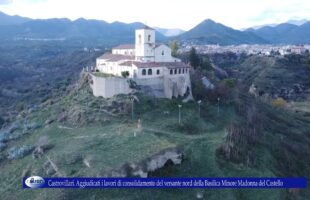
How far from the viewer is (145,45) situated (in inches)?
2073

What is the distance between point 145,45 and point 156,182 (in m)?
25.1

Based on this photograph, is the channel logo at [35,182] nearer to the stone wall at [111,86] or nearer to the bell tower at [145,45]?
the stone wall at [111,86]

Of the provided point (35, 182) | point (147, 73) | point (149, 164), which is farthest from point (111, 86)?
point (35, 182)

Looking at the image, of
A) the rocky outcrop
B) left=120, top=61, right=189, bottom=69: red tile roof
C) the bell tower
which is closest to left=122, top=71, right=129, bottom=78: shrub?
left=120, top=61, right=189, bottom=69: red tile roof

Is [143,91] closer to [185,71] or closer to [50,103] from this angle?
[185,71]

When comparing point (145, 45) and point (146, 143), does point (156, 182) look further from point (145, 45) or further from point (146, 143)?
point (145, 45)

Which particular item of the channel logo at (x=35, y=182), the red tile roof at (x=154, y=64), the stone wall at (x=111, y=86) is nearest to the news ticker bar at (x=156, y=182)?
the channel logo at (x=35, y=182)

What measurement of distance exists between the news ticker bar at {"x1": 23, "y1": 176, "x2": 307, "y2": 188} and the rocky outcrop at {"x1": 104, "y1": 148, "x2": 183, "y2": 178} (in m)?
0.58

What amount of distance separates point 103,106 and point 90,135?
654 centimetres

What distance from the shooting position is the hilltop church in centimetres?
4756

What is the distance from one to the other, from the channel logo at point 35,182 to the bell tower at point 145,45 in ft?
81.7

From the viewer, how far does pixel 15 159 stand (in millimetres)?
40438

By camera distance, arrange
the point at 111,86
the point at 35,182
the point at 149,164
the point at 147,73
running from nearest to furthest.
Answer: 1. the point at 35,182
2. the point at 149,164
3. the point at 111,86
4. the point at 147,73

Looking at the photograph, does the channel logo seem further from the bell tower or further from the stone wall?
the bell tower
